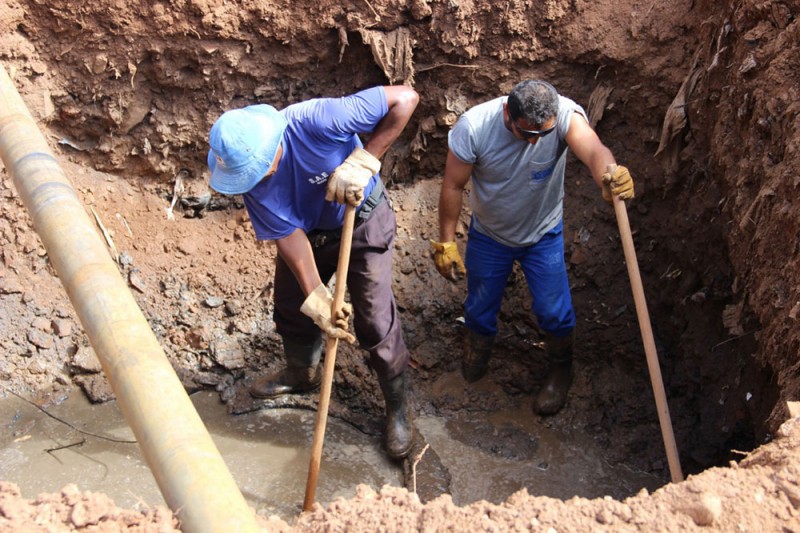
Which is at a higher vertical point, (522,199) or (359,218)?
(522,199)

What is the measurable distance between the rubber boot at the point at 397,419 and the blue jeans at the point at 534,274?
0.67 m

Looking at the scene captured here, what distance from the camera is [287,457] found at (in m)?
3.91

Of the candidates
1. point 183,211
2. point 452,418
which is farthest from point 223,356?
point 452,418

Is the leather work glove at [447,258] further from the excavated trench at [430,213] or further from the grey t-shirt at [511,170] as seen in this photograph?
the excavated trench at [430,213]

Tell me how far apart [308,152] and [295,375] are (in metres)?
1.53

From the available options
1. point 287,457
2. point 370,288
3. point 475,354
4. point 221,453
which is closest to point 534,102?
point 370,288

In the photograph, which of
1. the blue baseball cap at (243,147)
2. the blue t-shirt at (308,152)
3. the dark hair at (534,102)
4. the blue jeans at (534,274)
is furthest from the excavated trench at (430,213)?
the blue baseball cap at (243,147)

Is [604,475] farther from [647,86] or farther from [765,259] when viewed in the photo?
[647,86]

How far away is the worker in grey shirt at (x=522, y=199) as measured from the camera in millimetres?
3369

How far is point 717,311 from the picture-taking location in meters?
3.96

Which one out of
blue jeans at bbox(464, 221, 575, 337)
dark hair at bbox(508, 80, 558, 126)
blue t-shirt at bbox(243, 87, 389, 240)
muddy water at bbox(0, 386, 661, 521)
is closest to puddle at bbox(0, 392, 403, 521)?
muddy water at bbox(0, 386, 661, 521)

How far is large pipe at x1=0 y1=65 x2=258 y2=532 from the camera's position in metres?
2.03

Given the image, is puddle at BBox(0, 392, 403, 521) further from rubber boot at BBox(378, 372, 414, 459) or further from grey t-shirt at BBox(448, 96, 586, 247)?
grey t-shirt at BBox(448, 96, 586, 247)

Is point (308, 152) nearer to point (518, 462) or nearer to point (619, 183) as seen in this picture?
point (619, 183)
